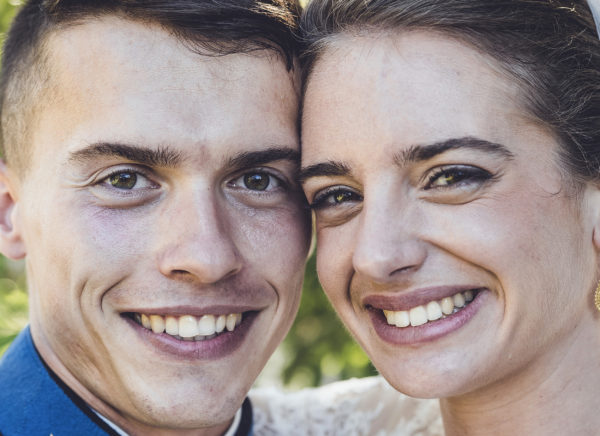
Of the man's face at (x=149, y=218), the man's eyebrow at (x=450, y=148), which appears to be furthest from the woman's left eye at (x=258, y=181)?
the man's eyebrow at (x=450, y=148)

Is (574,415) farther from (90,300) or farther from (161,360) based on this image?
(90,300)

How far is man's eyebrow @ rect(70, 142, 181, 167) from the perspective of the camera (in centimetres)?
282

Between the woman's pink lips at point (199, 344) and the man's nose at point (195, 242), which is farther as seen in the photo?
the woman's pink lips at point (199, 344)

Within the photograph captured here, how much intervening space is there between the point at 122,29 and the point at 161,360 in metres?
1.18

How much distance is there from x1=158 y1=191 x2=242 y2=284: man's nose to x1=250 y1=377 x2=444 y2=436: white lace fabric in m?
1.40

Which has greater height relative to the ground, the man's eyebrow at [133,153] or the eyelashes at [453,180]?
the man's eyebrow at [133,153]

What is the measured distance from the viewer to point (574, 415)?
9.70 feet

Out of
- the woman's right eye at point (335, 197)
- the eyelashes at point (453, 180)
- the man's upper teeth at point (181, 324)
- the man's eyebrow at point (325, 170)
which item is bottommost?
the man's upper teeth at point (181, 324)

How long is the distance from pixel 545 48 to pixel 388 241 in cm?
86

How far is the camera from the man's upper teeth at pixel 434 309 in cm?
283

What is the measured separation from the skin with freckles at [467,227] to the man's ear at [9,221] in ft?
3.98

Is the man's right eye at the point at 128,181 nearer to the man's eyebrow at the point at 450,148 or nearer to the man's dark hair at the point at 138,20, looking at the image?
the man's dark hair at the point at 138,20

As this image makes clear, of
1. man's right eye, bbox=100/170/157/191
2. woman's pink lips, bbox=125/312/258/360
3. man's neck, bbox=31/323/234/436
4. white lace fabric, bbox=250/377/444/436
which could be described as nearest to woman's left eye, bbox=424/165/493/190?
woman's pink lips, bbox=125/312/258/360

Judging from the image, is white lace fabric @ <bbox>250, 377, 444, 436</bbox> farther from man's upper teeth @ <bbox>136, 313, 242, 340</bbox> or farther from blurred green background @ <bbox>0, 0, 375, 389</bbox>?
man's upper teeth @ <bbox>136, 313, 242, 340</bbox>
